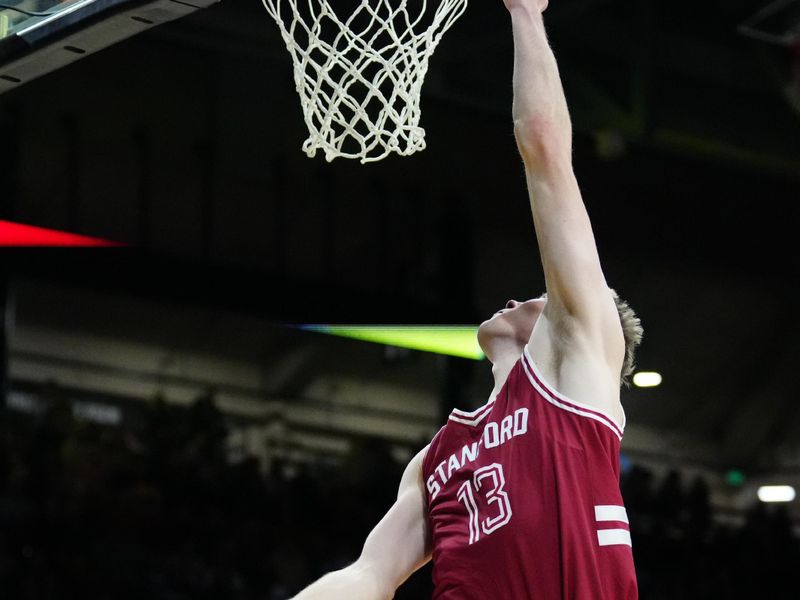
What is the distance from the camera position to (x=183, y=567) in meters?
9.32

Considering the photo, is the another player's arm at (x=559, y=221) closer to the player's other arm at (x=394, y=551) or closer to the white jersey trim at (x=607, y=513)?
the white jersey trim at (x=607, y=513)

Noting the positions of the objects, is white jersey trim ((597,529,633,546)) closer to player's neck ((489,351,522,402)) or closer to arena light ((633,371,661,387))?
player's neck ((489,351,522,402))

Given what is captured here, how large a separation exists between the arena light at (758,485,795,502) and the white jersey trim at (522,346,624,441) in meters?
9.46

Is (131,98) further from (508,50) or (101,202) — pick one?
(508,50)

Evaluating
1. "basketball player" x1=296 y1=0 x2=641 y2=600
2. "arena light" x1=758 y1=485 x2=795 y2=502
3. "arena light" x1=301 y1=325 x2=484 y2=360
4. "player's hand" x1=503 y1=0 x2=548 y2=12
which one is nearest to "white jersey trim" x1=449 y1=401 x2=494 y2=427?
"basketball player" x1=296 y1=0 x2=641 y2=600

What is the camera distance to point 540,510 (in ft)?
9.75

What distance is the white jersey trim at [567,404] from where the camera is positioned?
3.01 m

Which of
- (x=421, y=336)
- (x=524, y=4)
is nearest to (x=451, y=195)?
(x=421, y=336)

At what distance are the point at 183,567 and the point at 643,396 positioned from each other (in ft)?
15.2

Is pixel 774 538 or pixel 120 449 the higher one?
pixel 120 449

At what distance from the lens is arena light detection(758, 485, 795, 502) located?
1191 centimetres

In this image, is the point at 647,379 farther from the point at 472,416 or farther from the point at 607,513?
the point at 607,513

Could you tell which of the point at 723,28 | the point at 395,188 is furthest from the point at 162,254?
the point at 723,28

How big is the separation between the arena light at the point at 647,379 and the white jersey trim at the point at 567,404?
866 cm
